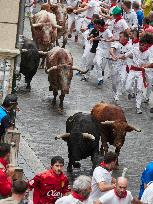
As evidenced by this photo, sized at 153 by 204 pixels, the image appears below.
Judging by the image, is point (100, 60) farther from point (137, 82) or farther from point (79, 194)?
point (79, 194)

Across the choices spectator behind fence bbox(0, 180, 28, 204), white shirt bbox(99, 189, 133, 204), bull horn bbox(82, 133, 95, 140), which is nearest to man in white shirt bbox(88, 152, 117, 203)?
white shirt bbox(99, 189, 133, 204)

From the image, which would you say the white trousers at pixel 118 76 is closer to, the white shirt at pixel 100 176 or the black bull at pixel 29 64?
the black bull at pixel 29 64

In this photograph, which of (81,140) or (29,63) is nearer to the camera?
(81,140)

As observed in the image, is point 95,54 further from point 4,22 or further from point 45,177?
point 45,177

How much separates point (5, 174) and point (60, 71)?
8.78m

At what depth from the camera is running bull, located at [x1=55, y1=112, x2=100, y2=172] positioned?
15.2m

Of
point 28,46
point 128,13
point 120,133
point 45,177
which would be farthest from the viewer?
point 128,13

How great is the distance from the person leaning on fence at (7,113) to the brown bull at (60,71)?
4762 millimetres

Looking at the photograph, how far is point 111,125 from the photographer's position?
16.0m

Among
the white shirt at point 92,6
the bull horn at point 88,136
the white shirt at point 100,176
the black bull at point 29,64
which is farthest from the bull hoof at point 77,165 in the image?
the white shirt at point 92,6

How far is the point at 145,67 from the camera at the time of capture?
1983 cm

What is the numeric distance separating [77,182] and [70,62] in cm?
934

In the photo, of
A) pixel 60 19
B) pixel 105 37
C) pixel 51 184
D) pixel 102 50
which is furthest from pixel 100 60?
pixel 51 184

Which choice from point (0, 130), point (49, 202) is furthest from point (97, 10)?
point (49, 202)
